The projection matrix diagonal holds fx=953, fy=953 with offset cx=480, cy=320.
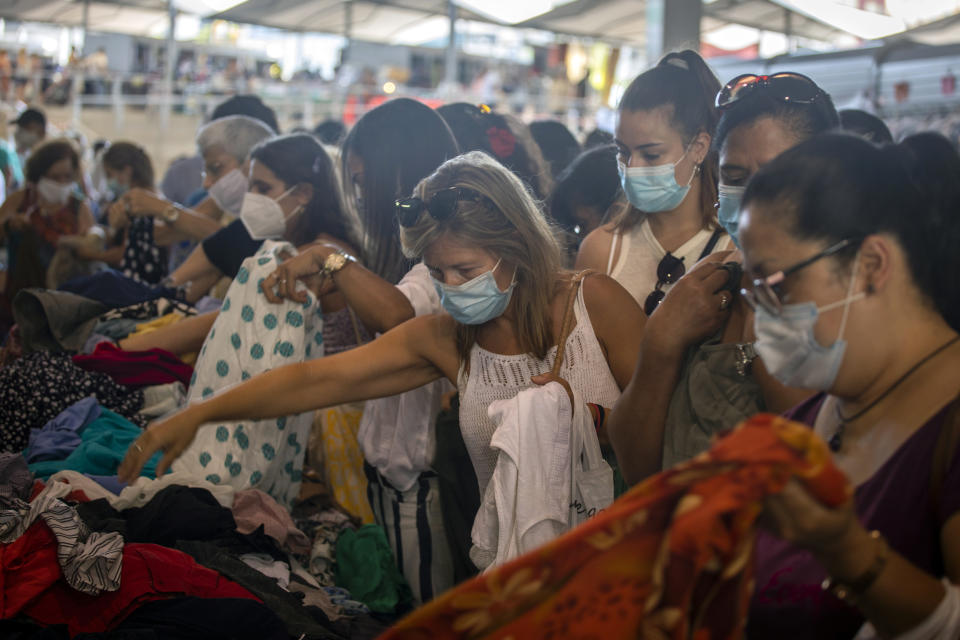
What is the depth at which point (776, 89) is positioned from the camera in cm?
191

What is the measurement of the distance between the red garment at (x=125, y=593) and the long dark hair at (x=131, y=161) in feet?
14.4

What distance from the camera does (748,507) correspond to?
1.06 meters

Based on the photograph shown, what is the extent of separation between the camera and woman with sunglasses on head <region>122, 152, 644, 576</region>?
2141 millimetres

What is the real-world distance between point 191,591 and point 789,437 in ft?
5.19

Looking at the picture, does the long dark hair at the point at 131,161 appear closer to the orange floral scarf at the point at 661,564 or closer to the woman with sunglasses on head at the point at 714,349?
the woman with sunglasses on head at the point at 714,349

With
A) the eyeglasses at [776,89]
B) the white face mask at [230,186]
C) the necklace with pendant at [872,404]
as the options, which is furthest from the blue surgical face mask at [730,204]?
the white face mask at [230,186]

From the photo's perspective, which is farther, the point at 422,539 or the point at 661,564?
the point at 422,539

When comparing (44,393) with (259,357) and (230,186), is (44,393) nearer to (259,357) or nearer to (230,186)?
(259,357)

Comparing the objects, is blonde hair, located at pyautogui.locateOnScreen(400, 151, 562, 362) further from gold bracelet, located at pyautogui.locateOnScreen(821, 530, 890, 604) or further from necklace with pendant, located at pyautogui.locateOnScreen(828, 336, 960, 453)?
gold bracelet, located at pyautogui.locateOnScreen(821, 530, 890, 604)

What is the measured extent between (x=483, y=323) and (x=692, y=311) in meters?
0.65

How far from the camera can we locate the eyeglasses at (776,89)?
75.0 inches

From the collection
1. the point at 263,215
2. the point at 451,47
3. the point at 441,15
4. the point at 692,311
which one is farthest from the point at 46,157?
the point at 451,47

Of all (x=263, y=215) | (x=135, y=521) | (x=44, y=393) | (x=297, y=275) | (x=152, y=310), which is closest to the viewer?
(x=135, y=521)

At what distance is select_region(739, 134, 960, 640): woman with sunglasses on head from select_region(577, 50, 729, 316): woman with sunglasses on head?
1.13 metres
